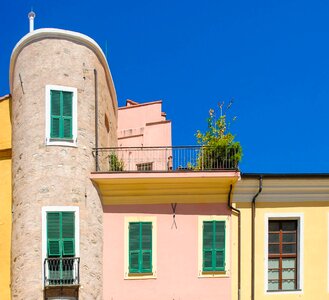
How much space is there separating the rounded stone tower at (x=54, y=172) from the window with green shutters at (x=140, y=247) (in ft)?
3.39

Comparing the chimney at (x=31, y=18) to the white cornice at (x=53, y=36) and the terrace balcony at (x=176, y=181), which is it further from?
the terrace balcony at (x=176, y=181)

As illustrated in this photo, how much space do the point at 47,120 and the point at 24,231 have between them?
3.51 m

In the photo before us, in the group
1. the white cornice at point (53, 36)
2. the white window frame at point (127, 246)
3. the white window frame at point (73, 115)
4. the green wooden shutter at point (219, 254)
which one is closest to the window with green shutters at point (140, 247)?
the white window frame at point (127, 246)

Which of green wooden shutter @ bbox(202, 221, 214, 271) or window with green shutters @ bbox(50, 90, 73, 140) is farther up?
window with green shutters @ bbox(50, 90, 73, 140)

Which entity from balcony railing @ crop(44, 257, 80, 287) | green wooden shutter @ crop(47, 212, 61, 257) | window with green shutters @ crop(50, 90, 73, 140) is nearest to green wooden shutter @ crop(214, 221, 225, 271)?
balcony railing @ crop(44, 257, 80, 287)

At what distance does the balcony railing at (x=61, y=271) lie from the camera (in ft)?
38.2

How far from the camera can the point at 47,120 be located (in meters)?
12.1

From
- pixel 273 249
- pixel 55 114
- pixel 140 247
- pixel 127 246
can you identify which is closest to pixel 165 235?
pixel 140 247

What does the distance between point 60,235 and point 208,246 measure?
188 inches

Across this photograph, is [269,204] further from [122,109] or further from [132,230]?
[122,109]

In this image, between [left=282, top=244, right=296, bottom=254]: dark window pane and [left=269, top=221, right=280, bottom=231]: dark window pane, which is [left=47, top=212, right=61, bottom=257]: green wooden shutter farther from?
[left=282, top=244, right=296, bottom=254]: dark window pane

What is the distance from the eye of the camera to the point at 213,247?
12781 millimetres

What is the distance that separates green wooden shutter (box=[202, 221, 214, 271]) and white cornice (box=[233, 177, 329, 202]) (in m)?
1.31

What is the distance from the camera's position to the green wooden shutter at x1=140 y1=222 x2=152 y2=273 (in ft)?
41.4
